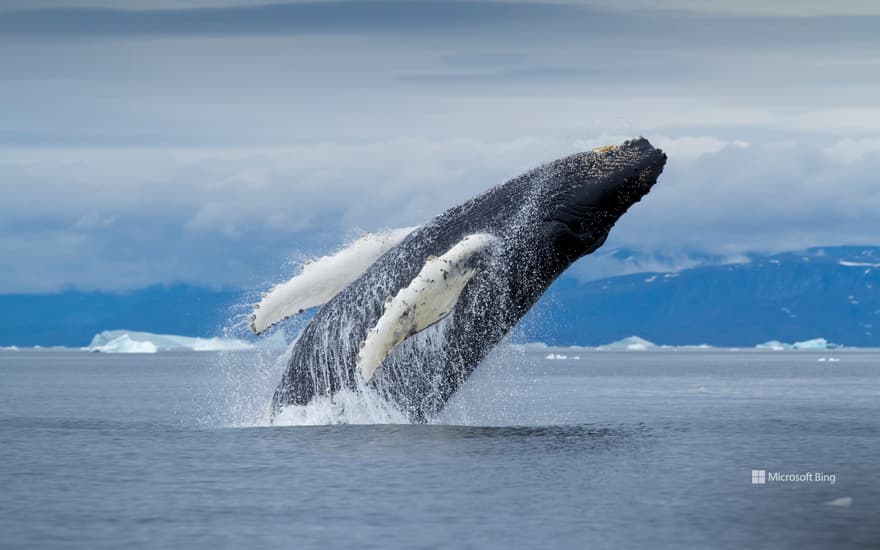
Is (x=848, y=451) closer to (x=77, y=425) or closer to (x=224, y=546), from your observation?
(x=224, y=546)

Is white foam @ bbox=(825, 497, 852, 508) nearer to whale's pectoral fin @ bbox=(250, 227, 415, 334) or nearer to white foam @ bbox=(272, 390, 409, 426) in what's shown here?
white foam @ bbox=(272, 390, 409, 426)

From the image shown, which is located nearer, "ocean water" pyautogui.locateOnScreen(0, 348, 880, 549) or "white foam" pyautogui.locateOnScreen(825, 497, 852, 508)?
"ocean water" pyautogui.locateOnScreen(0, 348, 880, 549)

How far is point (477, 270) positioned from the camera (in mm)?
14609

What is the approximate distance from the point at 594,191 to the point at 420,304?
8.85ft

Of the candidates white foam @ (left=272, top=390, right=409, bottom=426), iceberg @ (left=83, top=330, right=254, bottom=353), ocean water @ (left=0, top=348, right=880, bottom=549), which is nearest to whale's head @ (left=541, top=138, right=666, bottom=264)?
ocean water @ (left=0, top=348, right=880, bottom=549)

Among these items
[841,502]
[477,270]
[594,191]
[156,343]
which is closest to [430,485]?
[477,270]

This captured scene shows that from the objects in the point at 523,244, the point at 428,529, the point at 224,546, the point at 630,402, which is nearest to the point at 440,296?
the point at 523,244

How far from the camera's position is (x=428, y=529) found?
1030 centimetres

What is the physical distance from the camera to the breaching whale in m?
15.0

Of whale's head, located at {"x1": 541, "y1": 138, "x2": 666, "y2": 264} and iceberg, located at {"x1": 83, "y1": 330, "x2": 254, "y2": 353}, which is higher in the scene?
iceberg, located at {"x1": 83, "y1": 330, "x2": 254, "y2": 353}

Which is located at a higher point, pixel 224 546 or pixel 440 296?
pixel 440 296

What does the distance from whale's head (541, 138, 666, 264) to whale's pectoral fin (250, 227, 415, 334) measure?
195cm

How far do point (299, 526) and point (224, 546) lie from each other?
0.93 metres

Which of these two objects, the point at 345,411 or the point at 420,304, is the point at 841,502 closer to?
the point at 420,304
